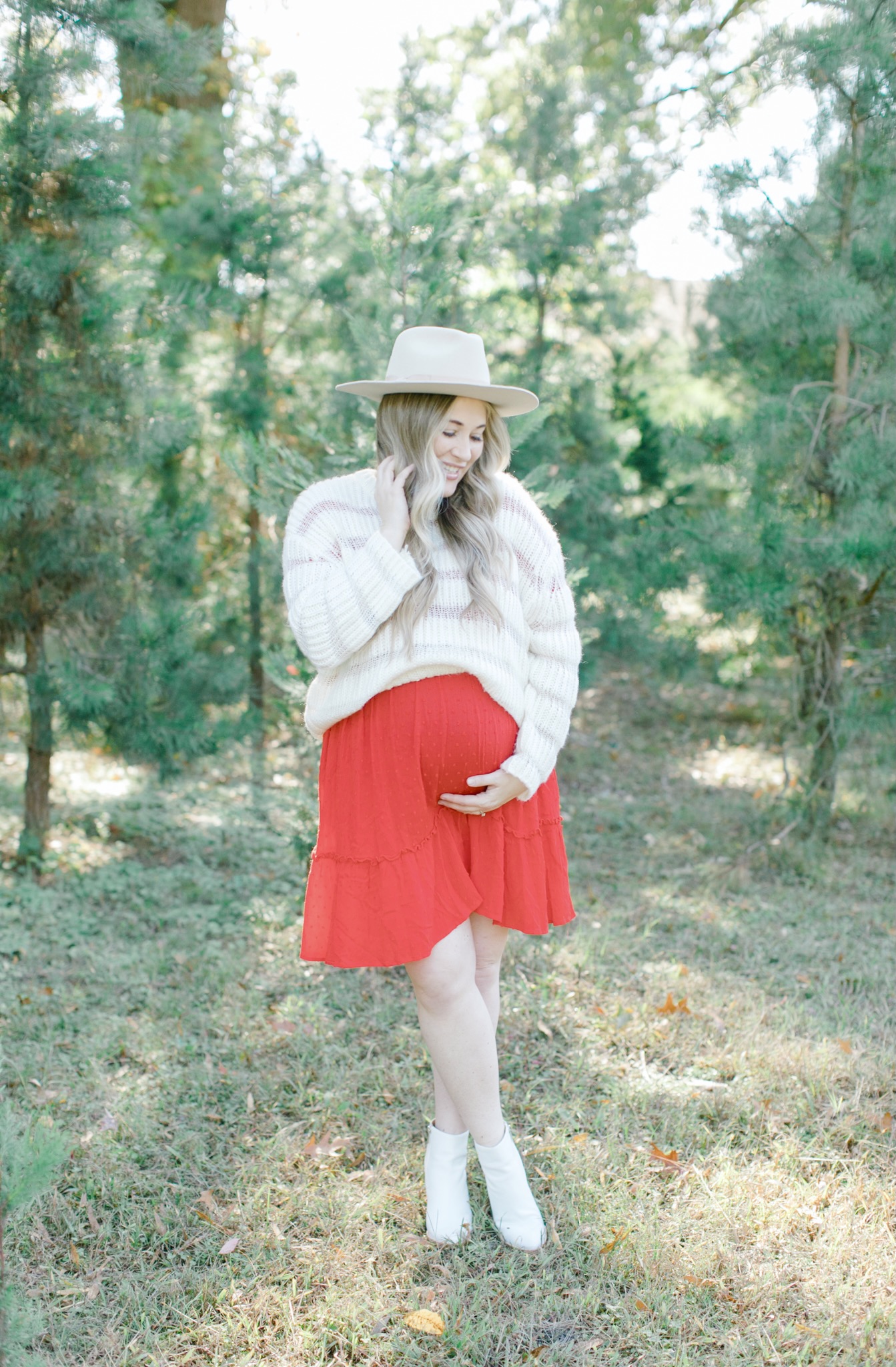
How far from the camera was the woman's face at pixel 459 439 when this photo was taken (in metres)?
2.31

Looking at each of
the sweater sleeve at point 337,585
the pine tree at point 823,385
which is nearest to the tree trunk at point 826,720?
the pine tree at point 823,385

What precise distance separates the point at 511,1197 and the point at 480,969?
0.55m

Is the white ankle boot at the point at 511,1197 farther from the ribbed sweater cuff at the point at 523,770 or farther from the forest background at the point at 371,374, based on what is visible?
the forest background at the point at 371,374

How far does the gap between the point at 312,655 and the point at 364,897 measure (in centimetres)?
57

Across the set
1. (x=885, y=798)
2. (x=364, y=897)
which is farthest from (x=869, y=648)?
(x=364, y=897)

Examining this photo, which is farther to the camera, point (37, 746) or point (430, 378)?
point (37, 746)

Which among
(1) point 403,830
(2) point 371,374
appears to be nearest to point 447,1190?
(1) point 403,830

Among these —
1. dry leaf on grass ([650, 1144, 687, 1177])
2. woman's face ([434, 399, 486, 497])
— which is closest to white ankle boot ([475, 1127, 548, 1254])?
dry leaf on grass ([650, 1144, 687, 1177])

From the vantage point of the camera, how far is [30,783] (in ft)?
16.0

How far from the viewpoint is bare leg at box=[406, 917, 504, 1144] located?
226 centimetres

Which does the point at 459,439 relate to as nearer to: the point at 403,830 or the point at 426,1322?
the point at 403,830

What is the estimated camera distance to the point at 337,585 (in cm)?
216

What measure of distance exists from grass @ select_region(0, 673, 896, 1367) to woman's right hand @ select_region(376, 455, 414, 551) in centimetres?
173

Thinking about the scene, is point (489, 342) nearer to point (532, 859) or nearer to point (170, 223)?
point (170, 223)
